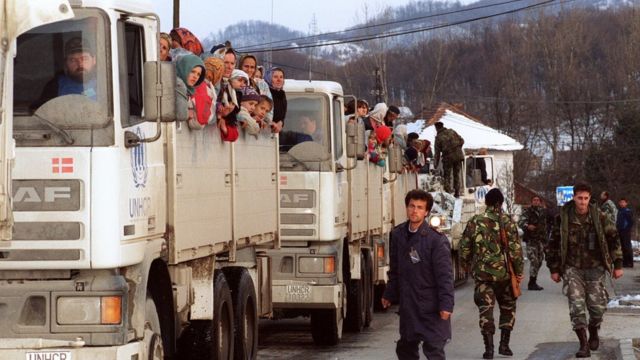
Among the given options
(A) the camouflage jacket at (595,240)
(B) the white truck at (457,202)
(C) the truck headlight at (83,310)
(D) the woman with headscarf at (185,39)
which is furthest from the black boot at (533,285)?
(C) the truck headlight at (83,310)

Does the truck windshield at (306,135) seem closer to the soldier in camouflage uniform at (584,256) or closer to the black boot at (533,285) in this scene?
the soldier in camouflage uniform at (584,256)

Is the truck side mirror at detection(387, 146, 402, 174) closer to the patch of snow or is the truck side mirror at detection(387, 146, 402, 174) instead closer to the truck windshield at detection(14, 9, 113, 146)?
the patch of snow

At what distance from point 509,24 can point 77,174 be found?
105861 millimetres

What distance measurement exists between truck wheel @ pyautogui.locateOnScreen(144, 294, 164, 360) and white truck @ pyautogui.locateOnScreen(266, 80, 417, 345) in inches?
224

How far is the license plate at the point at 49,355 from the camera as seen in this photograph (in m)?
8.84

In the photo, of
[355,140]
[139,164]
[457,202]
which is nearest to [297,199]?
[355,140]

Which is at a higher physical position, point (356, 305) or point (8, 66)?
point (8, 66)

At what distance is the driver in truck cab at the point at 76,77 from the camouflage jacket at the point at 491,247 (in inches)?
289

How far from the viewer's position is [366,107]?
66.3 feet

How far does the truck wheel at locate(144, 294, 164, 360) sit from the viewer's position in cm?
959

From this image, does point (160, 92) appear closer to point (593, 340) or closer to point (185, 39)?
point (185, 39)

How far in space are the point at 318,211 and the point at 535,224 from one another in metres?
13.1

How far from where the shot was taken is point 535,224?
28734mm

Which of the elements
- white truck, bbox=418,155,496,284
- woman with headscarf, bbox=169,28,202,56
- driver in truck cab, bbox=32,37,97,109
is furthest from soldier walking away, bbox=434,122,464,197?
driver in truck cab, bbox=32,37,97,109
